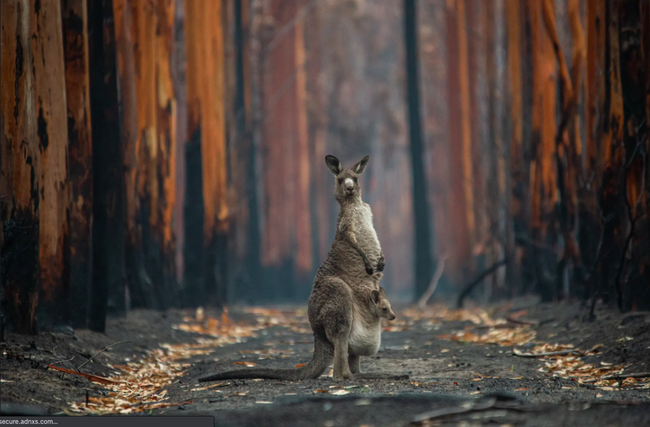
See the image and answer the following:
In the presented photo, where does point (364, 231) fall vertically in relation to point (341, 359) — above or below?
above

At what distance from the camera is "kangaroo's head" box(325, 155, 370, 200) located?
855 centimetres

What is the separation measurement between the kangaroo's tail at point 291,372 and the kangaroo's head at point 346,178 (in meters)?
1.42

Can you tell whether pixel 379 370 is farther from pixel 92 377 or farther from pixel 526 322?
pixel 526 322

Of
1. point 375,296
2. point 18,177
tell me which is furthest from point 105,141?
point 375,296

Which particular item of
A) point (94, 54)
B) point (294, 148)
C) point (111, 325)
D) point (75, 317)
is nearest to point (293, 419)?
point (75, 317)

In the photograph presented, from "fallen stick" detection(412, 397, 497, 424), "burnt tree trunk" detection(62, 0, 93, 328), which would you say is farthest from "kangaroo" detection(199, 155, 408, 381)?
"burnt tree trunk" detection(62, 0, 93, 328)

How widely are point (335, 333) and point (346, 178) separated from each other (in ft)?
4.90

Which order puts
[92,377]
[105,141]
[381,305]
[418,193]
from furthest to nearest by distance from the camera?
[418,193] < [105,141] < [92,377] < [381,305]

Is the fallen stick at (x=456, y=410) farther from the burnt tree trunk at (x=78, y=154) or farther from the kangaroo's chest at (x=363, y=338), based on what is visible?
the burnt tree trunk at (x=78, y=154)

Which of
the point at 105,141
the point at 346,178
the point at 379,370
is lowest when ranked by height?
the point at 379,370

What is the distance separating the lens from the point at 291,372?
8.23m

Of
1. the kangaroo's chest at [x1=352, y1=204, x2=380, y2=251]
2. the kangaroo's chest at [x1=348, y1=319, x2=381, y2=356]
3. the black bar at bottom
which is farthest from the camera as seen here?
the kangaroo's chest at [x1=352, y1=204, x2=380, y2=251]

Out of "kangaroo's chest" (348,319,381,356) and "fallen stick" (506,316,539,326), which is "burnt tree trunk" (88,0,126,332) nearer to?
"kangaroo's chest" (348,319,381,356)

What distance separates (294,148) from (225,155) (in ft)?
38.8
